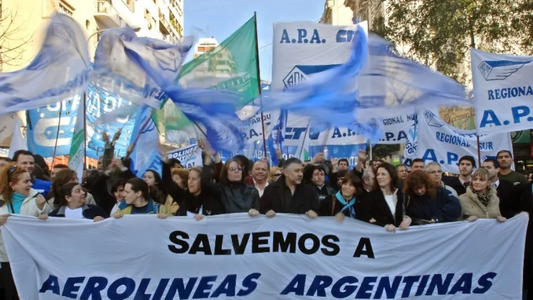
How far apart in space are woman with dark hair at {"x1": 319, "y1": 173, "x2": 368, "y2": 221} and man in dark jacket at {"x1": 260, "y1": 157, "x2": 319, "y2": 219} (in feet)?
0.46

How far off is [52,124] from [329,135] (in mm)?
4948

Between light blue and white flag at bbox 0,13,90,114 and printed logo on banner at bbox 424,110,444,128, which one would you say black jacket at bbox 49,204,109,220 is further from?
printed logo on banner at bbox 424,110,444,128

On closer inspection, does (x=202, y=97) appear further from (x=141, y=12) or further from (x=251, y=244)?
(x=141, y=12)

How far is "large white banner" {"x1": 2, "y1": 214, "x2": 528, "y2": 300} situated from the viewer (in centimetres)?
569

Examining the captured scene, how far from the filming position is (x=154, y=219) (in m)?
5.79

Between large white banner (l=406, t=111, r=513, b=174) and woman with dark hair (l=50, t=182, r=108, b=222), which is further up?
large white banner (l=406, t=111, r=513, b=174)

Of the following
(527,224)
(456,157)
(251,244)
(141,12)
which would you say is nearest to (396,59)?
(456,157)

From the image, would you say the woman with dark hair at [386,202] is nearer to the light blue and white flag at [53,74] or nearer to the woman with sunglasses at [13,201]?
the woman with sunglasses at [13,201]

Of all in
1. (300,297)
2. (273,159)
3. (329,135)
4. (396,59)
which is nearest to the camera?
(300,297)

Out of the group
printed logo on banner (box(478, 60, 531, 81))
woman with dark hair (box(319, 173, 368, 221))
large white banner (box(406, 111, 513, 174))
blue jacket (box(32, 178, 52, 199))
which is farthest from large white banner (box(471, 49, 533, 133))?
blue jacket (box(32, 178, 52, 199))

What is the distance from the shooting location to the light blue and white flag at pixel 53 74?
25.1ft

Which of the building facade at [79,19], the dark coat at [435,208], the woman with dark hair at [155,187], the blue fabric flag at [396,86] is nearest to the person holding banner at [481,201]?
the dark coat at [435,208]

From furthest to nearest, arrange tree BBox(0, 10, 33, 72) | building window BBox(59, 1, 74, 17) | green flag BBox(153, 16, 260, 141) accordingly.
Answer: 1. building window BBox(59, 1, 74, 17)
2. tree BBox(0, 10, 33, 72)
3. green flag BBox(153, 16, 260, 141)

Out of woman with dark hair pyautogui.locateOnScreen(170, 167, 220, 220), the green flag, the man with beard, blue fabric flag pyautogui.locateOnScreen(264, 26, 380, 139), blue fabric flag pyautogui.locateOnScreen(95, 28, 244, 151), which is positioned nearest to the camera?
woman with dark hair pyautogui.locateOnScreen(170, 167, 220, 220)
